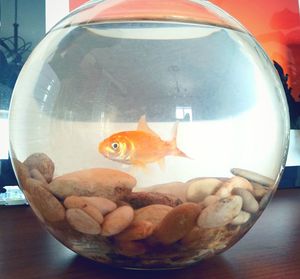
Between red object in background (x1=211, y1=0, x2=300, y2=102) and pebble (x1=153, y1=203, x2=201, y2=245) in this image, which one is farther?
red object in background (x1=211, y1=0, x2=300, y2=102)

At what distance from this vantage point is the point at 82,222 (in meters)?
0.45

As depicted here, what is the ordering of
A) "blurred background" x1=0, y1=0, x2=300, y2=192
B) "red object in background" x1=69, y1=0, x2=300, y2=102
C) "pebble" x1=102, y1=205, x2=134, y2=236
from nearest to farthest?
"pebble" x1=102, y1=205, x2=134, y2=236 < "blurred background" x1=0, y1=0, x2=300, y2=192 < "red object in background" x1=69, y1=0, x2=300, y2=102

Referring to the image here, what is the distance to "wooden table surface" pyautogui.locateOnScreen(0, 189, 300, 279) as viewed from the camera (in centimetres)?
48

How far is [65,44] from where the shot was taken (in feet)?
1.70

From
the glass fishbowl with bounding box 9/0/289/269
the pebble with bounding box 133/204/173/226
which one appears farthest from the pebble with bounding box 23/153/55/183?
the pebble with bounding box 133/204/173/226

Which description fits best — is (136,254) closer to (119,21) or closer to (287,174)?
(119,21)

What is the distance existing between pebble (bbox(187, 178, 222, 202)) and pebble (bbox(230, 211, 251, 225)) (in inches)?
1.6

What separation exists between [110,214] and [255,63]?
24 centimetres

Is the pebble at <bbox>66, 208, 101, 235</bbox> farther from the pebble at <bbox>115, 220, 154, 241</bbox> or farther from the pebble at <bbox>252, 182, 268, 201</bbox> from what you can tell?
the pebble at <bbox>252, 182, 268, 201</bbox>

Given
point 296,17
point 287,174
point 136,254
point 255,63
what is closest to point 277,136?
point 255,63

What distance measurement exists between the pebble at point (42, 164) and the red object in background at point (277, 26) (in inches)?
31.9

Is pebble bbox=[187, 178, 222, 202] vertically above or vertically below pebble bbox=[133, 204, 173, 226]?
above

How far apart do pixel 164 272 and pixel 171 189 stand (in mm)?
89

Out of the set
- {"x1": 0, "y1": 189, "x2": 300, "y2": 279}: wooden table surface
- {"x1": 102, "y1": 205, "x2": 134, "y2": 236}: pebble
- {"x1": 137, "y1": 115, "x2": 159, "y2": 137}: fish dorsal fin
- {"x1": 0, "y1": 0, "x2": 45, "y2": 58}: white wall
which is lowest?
{"x1": 0, "y1": 189, "x2": 300, "y2": 279}: wooden table surface
